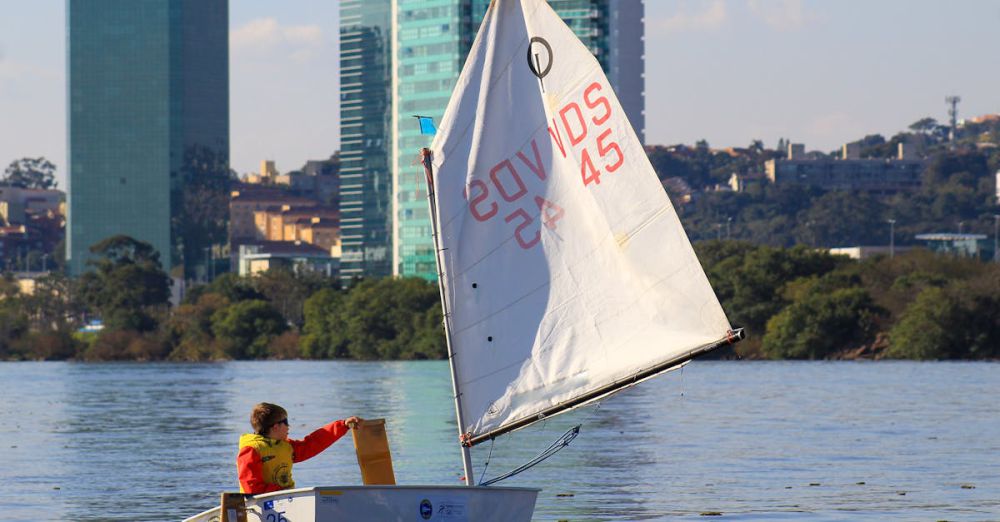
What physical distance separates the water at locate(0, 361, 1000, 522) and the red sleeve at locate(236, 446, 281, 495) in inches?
341

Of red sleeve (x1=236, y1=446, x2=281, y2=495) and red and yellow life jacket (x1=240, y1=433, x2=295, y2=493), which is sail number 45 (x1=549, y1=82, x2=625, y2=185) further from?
red sleeve (x1=236, y1=446, x2=281, y2=495)

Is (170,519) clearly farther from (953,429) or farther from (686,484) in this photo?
(953,429)

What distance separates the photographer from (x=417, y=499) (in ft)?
67.0

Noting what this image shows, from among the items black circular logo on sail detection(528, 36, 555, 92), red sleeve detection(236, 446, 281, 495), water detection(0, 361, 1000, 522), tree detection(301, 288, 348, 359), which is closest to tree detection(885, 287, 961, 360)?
water detection(0, 361, 1000, 522)

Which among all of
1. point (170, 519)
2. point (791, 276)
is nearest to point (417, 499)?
point (170, 519)

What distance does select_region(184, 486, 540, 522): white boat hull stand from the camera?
787 inches

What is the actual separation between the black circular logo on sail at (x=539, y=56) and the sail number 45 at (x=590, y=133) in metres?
0.49

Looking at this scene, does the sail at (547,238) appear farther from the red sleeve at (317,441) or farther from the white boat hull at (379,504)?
the red sleeve at (317,441)

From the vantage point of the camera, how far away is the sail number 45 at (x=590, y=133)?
2228 cm

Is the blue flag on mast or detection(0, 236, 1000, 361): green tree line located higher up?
the blue flag on mast

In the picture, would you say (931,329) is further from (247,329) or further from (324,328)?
(247,329)

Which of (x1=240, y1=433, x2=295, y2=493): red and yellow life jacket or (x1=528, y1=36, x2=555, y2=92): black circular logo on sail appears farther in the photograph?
(x1=528, y1=36, x2=555, y2=92): black circular logo on sail

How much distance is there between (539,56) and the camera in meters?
22.2

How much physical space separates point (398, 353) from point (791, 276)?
35.6m
